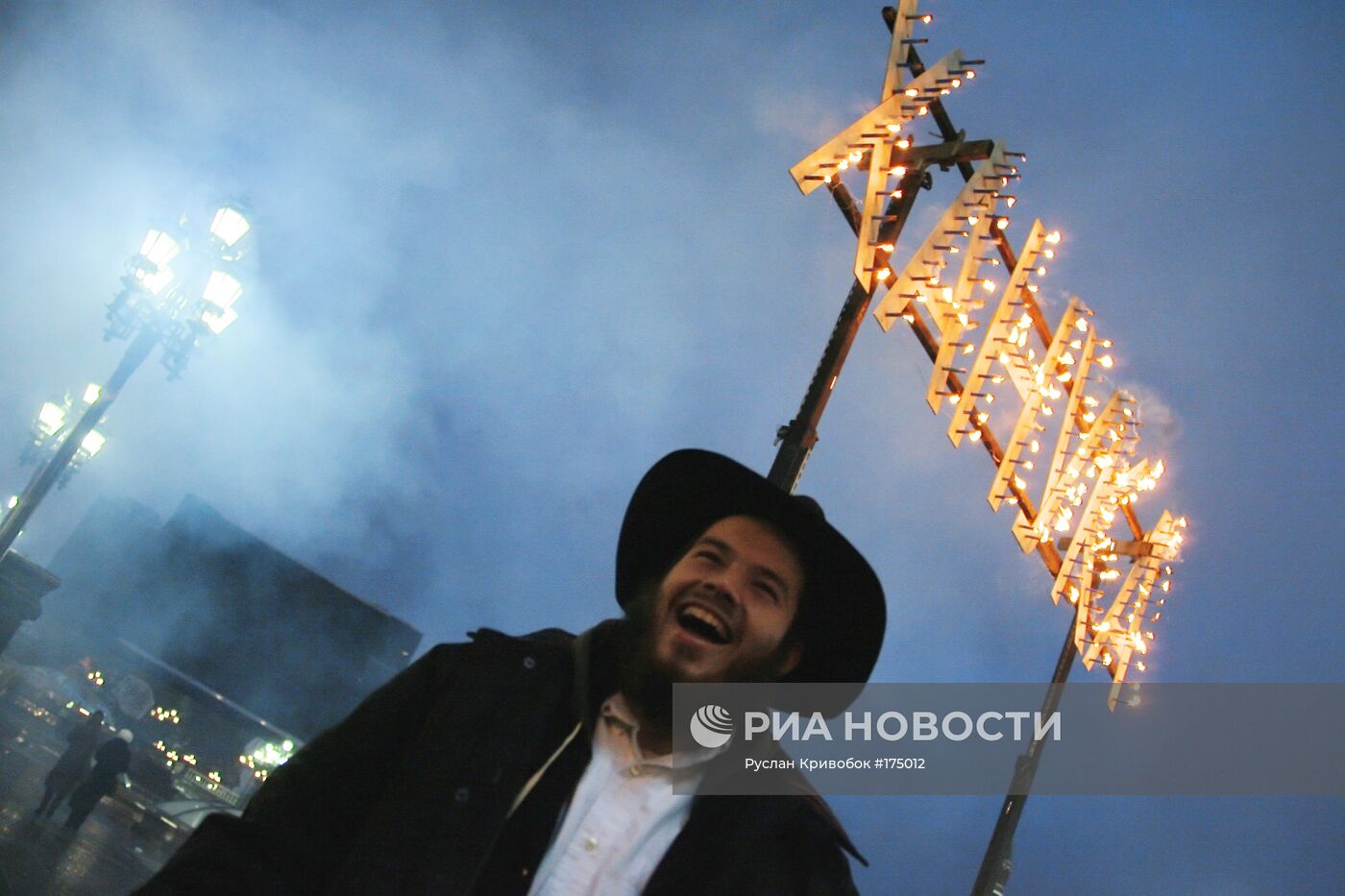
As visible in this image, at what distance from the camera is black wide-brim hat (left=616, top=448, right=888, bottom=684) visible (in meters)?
2.80

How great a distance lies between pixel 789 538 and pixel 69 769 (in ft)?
44.9

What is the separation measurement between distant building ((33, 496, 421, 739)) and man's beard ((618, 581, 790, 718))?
5853 centimetres

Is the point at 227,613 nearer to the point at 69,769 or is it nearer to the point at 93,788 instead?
the point at 69,769

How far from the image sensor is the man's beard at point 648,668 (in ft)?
7.69

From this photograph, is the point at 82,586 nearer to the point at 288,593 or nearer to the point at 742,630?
the point at 288,593

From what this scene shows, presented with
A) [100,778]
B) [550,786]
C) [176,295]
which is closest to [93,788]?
[100,778]

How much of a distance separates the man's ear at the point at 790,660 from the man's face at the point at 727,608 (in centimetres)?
1

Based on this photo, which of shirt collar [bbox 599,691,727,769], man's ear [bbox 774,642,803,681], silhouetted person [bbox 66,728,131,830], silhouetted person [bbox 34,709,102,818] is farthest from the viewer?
silhouetted person [bbox 34,709,102,818]

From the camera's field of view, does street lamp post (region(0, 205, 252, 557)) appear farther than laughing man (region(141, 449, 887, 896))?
Yes

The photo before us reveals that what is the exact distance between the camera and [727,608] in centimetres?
246

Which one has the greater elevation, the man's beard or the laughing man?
the man's beard

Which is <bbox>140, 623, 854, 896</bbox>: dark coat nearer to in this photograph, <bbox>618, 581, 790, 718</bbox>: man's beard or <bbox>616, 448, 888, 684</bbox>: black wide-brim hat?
<bbox>618, 581, 790, 718</bbox>: man's beard

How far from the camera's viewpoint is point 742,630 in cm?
246

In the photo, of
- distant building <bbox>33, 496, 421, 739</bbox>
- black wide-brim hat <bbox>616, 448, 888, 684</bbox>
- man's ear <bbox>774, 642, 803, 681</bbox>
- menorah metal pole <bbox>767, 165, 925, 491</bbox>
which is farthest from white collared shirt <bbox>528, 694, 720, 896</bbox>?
distant building <bbox>33, 496, 421, 739</bbox>
